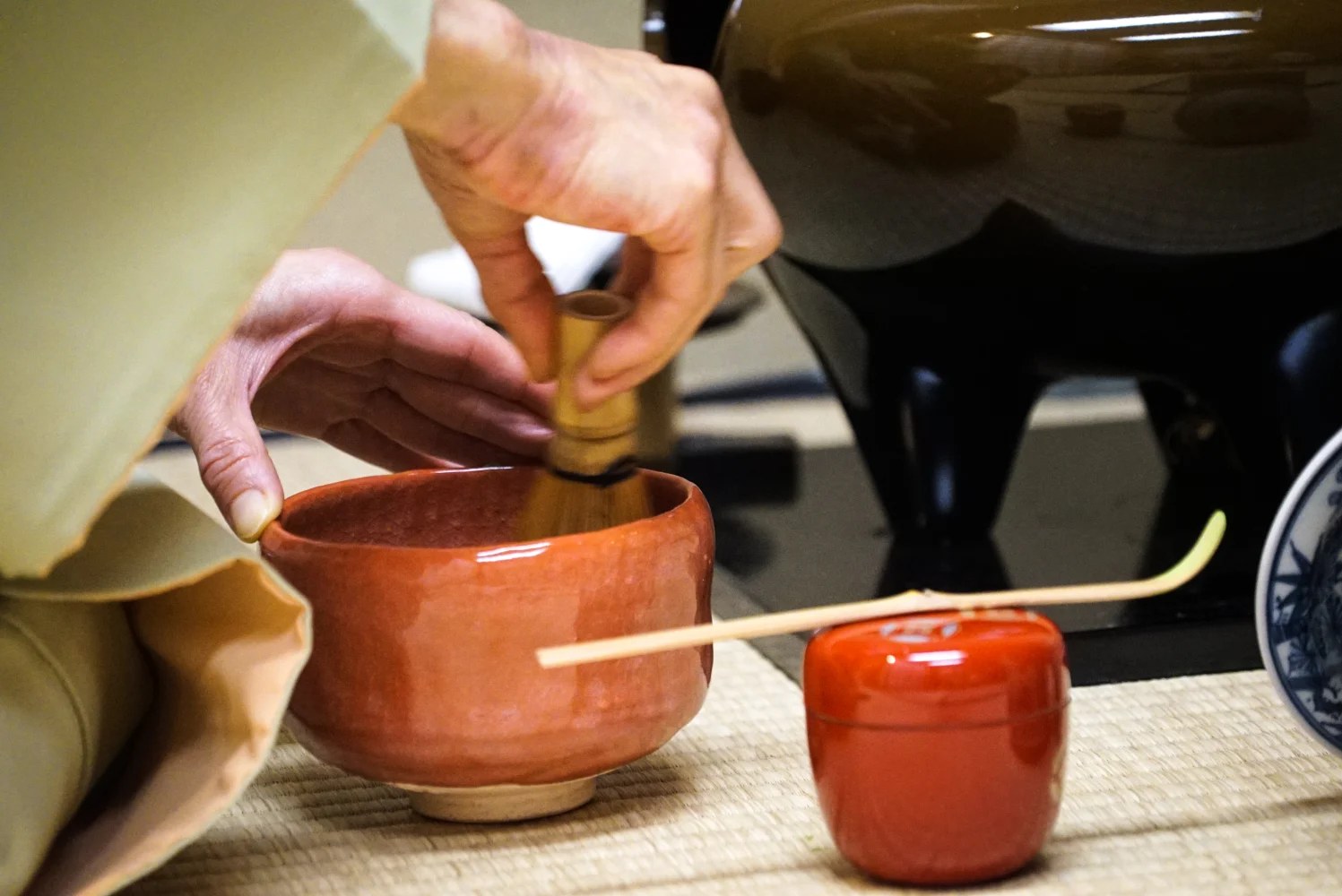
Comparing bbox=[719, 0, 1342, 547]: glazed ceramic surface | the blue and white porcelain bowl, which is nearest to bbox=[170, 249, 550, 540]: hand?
bbox=[719, 0, 1342, 547]: glazed ceramic surface

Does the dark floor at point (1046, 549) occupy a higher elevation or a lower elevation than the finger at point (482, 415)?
lower

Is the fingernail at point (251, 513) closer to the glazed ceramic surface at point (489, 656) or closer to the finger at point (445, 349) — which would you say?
the glazed ceramic surface at point (489, 656)

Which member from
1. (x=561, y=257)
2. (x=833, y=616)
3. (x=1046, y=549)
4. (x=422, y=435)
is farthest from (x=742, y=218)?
Result: (x=561, y=257)

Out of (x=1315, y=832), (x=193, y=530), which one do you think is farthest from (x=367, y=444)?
(x=1315, y=832)

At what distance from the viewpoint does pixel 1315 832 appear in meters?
0.56

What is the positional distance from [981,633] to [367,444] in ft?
1.48

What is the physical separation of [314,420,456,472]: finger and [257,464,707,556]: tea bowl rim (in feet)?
0.28

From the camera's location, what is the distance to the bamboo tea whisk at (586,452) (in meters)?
0.61

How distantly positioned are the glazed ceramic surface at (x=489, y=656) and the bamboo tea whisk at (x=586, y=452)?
58 mm

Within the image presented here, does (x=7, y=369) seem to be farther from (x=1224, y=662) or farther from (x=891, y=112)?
(x=1224, y=662)

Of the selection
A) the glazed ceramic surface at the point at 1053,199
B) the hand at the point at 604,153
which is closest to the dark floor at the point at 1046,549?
the glazed ceramic surface at the point at 1053,199

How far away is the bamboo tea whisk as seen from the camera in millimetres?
615

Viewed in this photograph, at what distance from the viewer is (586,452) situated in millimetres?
630

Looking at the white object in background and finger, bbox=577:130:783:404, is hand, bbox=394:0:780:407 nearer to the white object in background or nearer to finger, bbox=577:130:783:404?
finger, bbox=577:130:783:404
